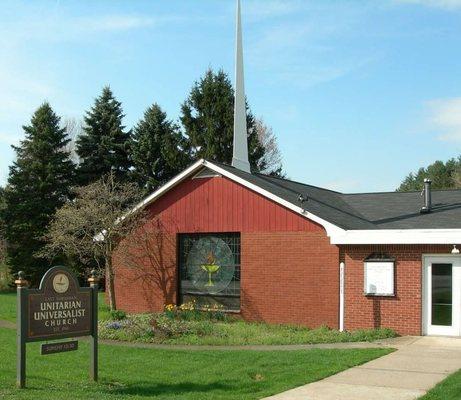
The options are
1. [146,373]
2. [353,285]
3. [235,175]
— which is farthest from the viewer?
[235,175]

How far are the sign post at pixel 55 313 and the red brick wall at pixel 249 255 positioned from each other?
8537 mm

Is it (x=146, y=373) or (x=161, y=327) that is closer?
(x=146, y=373)

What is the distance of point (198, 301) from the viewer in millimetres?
20062

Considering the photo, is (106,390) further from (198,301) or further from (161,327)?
(198,301)

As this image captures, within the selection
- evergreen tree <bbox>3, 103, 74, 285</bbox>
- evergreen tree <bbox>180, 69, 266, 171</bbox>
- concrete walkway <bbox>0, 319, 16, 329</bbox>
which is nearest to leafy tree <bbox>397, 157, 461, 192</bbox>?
evergreen tree <bbox>180, 69, 266, 171</bbox>

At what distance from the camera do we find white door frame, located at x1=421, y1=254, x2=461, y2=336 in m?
15.8

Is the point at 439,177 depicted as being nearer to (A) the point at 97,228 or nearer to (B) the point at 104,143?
(B) the point at 104,143

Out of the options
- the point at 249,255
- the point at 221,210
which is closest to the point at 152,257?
the point at 221,210

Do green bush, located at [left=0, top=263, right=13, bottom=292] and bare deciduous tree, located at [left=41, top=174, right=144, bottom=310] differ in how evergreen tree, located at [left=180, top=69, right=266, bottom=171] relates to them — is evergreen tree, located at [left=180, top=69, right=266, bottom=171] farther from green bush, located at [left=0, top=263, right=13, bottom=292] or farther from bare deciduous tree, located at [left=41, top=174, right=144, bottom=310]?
bare deciduous tree, located at [left=41, top=174, right=144, bottom=310]

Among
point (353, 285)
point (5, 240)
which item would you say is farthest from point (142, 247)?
point (5, 240)

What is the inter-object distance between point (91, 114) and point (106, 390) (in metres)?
33.3

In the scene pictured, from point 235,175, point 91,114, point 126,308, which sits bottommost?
point 126,308

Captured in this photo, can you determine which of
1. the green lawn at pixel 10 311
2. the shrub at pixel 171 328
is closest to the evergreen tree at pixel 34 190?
the green lawn at pixel 10 311

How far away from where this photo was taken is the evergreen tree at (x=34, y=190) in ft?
120
